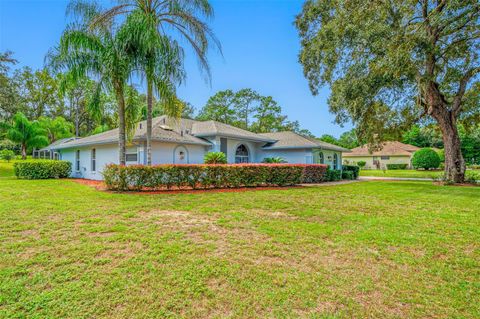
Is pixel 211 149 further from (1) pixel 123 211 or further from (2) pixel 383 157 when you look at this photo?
(2) pixel 383 157

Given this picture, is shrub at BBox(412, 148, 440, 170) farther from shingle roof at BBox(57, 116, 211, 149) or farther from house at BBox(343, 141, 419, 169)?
shingle roof at BBox(57, 116, 211, 149)

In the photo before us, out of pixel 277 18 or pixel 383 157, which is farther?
pixel 383 157

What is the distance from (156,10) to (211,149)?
9.56 meters

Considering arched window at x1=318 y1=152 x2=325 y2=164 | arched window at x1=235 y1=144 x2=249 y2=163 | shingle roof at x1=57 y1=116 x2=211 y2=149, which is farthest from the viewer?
arched window at x1=318 y1=152 x2=325 y2=164

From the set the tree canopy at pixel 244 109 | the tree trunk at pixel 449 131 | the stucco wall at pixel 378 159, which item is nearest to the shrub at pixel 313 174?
the tree trunk at pixel 449 131

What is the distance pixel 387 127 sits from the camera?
20031 mm

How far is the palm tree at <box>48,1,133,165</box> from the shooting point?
36.5ft

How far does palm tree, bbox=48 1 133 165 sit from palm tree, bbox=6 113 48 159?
81.8ft

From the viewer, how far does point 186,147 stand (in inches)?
695

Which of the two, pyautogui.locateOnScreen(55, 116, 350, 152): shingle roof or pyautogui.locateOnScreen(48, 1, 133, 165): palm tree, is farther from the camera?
pyautogui.locateOnScreen(55, 116, 350, 152): shingle roof

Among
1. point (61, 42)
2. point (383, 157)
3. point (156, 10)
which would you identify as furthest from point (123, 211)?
point (383, 157)

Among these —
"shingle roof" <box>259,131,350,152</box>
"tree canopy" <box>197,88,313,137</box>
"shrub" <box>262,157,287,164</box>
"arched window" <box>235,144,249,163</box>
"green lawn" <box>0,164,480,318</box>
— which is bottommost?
"green lawn" <box>0,164,480,318</box>

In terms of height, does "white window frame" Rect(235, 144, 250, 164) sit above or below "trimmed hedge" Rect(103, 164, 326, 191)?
above

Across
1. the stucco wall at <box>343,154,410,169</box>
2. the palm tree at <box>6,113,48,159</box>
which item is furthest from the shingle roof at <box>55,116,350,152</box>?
the stucco wall at <box>343,154,410,169</box>
